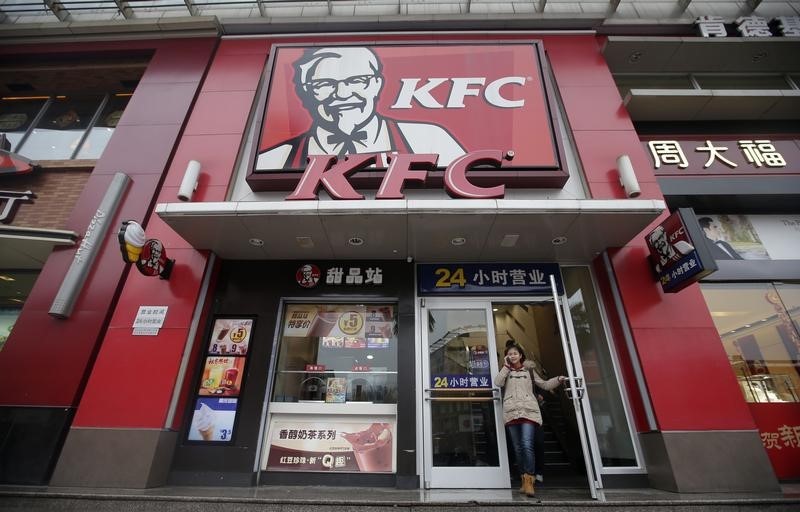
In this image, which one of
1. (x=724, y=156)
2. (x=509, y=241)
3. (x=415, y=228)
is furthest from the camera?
(x=724, y=156)

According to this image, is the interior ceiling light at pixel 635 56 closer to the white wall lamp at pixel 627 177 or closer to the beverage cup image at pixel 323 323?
the white wall lamp at pixel 627 177

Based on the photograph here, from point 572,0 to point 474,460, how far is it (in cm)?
973

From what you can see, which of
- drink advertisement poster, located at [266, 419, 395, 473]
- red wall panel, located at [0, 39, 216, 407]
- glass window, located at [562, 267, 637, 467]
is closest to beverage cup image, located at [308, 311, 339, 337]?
drink advertisement poster, located at [266, 419, 395, 473]

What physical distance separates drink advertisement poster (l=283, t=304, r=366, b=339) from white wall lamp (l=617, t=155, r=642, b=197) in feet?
15.1

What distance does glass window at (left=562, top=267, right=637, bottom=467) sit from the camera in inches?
197

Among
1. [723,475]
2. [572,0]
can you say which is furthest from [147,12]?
[723,475]

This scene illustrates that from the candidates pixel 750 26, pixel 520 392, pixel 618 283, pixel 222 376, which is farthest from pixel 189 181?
pixel 750 26

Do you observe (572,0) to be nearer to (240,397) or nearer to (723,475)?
(723,475)

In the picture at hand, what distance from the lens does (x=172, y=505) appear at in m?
3.60

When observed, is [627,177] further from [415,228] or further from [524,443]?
[524,443]

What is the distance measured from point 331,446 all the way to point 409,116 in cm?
553

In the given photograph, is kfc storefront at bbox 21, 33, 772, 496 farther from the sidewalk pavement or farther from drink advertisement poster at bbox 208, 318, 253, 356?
the sidewalk pavement

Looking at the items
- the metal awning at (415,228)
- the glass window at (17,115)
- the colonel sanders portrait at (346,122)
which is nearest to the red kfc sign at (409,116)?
the colonel sanders portrait at (346,122)

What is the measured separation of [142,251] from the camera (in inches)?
192
